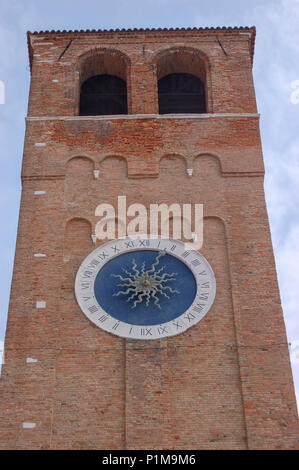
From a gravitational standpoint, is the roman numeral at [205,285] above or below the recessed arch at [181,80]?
below

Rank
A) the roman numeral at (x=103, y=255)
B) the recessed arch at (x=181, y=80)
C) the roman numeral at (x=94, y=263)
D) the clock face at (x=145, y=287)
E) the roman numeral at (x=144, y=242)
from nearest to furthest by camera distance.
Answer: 1. the clock face at (x=145, y=287)
2. the roman numeral at (x=94, y=263)
3. the roman numeral at (x=103, y=255)
4. the roman numeral at (x=144, y=242)
5. the recessed arch at (x=181, y=80)

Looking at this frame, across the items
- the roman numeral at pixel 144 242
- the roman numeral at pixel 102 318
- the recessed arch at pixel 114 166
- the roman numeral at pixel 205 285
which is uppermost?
the recessed arch at pixel 114 166

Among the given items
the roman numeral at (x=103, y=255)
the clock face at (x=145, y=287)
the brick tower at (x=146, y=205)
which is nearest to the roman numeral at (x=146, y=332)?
the clock face at (x=145, y=287)

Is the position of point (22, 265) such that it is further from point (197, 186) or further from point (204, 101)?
point (204, 101)

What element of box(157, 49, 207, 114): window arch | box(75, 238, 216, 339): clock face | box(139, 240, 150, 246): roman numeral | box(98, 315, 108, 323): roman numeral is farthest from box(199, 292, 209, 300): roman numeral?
box(157, 49, 207, 114): window arch

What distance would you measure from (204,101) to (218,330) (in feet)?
28.0

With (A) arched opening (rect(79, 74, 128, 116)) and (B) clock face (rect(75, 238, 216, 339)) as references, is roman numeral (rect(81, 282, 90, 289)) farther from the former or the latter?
(A) arched opening (rect(79, 74, 128, 116))

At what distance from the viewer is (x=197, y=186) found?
65.4 ft

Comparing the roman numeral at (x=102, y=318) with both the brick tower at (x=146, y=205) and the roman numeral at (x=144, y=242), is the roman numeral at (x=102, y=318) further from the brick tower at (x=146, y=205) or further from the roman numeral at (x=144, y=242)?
the roman numeral at (x=144, y=242)

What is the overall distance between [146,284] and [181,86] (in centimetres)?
821

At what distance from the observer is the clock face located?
1761 centimetres

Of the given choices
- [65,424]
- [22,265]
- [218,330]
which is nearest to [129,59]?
[22,265]

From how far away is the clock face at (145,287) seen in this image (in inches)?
693

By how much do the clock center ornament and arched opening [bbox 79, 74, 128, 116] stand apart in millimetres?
7126
